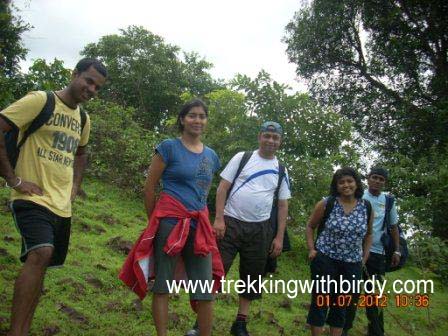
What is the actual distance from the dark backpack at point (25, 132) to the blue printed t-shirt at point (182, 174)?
30.0 inches

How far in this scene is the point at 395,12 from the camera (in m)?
12.5

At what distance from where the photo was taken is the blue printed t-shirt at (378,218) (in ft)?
15.7

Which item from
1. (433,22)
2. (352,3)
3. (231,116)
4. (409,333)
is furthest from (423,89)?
(409,333)

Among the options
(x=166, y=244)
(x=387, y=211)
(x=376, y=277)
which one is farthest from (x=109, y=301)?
(x=387, y=211)

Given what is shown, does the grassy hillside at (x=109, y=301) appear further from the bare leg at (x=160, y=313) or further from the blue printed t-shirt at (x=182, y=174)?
the blue printed t-shirt at (x=182, y=174)

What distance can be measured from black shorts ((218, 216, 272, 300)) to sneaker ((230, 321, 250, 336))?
0.23 meters

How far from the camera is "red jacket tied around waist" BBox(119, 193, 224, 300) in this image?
3072 mm

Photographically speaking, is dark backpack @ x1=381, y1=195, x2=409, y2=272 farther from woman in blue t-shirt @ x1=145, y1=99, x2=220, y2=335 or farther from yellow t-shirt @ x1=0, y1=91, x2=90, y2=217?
yellow t-shirt @ x1=0, y1=91, x2=90, y2=217

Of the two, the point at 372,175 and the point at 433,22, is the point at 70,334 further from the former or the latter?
the point at 433,22

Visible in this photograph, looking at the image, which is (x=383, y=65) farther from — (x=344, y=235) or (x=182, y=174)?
(x=182, y=174)

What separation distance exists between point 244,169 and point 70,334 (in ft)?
6.38

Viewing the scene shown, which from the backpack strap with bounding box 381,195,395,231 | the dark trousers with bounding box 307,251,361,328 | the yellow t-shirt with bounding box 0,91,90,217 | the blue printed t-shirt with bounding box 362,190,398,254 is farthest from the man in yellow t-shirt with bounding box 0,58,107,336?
the backpack strap with bounding box 381,195,395,231

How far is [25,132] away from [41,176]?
0.91ft

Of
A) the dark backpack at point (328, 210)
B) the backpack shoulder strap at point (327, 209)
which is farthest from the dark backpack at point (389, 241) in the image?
the backpack shoulder strap at point (327, 209)
